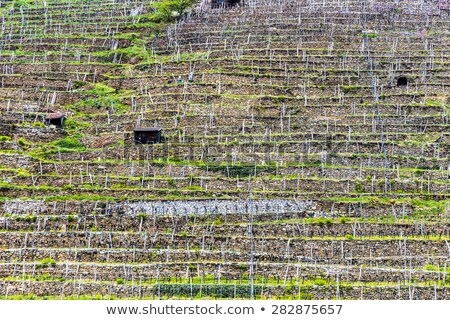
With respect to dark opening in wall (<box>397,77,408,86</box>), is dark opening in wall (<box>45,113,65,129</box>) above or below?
below

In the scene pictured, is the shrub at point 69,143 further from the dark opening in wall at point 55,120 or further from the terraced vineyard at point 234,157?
the dark opening in wall at point 55,120

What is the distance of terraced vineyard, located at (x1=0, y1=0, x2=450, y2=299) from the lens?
3409cm

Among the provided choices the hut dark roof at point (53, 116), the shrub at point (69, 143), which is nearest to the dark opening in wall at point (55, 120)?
the hut dark roof at point (53, 116)

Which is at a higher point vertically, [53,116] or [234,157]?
[53,116]

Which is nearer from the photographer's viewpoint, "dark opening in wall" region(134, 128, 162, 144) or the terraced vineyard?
the terraced vineyard

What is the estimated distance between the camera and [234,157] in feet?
→ 136

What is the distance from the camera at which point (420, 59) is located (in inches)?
2020

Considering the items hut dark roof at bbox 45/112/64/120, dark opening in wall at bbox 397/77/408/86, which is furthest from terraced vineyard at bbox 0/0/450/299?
hut dark roof at bbox 45/112/64/120

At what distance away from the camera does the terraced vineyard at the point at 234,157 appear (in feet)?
112

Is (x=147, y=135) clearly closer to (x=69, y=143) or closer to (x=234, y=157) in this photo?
(x=69, y=143)

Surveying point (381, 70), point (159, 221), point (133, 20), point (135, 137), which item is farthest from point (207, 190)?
point (133, 20)

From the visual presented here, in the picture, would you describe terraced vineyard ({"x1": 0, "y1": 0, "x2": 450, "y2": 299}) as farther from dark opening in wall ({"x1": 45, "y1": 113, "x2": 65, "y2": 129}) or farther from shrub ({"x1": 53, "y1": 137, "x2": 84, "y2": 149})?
dark opening in wall ({"x1": 45, "y1": 113, "x2": 65, "y2": 129})

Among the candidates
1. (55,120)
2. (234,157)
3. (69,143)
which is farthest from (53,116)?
(234,157)

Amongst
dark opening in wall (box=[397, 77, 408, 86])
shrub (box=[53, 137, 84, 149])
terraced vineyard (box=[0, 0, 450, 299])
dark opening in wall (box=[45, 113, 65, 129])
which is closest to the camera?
terraced vineyard (box=[0, 0, 450, 299])
